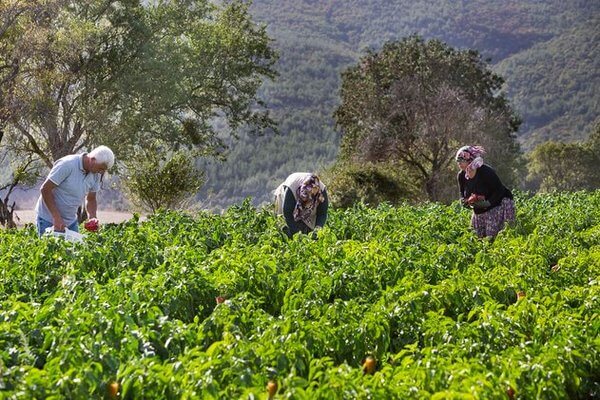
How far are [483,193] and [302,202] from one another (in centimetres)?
264

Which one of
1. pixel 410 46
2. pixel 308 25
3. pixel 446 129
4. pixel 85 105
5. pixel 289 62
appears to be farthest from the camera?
pixel 308 25

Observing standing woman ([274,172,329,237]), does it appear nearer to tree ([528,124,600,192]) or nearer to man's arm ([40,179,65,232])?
man's arm ([40,179,65,232])

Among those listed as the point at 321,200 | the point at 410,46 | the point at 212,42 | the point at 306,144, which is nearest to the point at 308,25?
the point at 306,144

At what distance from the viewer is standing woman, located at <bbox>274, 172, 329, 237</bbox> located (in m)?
9.16

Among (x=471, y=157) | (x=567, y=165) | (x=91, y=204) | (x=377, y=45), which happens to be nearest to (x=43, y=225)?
(x=91, y=204)

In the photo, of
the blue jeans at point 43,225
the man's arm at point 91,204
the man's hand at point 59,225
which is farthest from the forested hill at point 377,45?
the man's hand at point 59,225

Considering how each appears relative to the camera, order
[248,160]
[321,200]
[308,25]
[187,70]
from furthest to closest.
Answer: [308,25] → [248,160] → [187,70] → [321,200]

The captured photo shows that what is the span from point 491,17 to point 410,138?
9949 centimetres

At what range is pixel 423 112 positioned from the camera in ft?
125

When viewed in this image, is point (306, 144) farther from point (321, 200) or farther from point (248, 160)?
point (321, 200)

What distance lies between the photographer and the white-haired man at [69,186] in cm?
902

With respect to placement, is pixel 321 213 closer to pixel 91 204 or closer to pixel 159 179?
pixel 91 204

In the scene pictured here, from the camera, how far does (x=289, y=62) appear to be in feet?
337

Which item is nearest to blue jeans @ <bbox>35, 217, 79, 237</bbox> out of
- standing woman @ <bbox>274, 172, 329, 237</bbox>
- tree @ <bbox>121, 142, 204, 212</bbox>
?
standing woman @ <bbox>274, 172, 329, 237</bbox>
